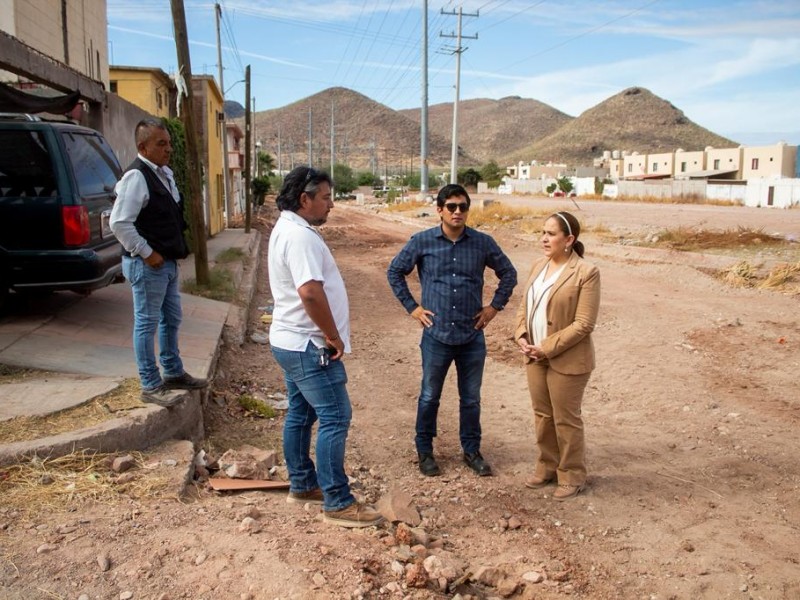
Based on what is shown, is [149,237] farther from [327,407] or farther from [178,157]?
[178,157]

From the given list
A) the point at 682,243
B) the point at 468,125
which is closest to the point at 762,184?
the point at 682,243

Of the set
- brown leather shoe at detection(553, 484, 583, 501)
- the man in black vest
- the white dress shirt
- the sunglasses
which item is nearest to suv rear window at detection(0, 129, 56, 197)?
the man in black vest

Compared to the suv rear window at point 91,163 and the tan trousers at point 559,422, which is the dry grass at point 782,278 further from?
the suv rear window at point 91,163

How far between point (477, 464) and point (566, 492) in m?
0.68

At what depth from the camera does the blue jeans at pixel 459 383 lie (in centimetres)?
502

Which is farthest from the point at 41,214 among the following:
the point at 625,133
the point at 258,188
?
the point at 625,133

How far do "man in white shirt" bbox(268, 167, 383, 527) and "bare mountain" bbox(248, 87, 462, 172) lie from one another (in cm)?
12098

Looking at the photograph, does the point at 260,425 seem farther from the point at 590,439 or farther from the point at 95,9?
the point at 95,9

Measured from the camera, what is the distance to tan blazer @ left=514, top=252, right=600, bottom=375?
4.46 metres

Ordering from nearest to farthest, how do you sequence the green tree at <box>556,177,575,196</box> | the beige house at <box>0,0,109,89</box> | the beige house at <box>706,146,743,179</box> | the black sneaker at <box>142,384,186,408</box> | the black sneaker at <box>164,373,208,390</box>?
the black sneaker at <box>142,384,186,408</box> < the black sneaker at <box>164,373,208,390</box> < the beige house at <box>0,0,109,89</box> < the green tree at <box>556,177,575,196</box> < the beige house at <box>706,146,743,179</box>

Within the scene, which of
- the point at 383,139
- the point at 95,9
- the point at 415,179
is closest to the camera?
the point at 95,9

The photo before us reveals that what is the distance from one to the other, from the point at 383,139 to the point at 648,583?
13797 cm

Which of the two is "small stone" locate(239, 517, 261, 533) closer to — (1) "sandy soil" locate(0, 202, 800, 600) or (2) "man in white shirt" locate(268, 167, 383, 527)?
(1) "sandy soil" locate(0, 202, 800, 600)

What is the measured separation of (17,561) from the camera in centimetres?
318
